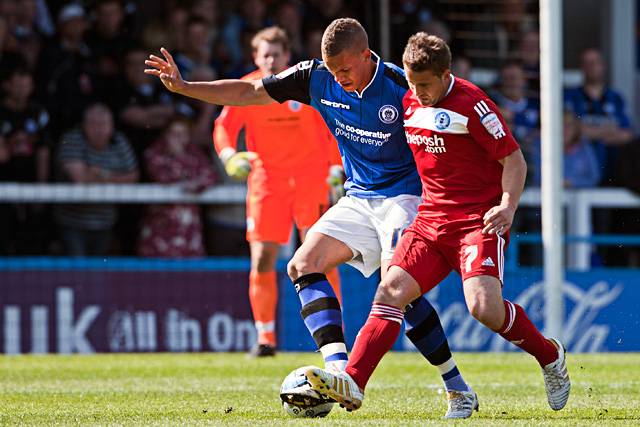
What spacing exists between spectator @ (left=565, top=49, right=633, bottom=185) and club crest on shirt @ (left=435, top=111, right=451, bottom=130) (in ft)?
29.4

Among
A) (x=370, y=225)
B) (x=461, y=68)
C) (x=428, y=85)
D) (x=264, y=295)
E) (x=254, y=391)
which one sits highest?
(x=461, y=68)

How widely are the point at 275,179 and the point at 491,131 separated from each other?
4880 mm

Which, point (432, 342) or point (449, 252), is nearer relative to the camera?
point (449, 252)

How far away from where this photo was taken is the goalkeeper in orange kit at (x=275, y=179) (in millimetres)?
11406

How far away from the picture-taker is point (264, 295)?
11.5m

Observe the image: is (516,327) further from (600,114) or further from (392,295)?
(600,114)

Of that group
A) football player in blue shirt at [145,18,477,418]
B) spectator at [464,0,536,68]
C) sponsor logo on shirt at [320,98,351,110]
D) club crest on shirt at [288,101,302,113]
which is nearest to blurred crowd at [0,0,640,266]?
spectator at [464,0,536,68]

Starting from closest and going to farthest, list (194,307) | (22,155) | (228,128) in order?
1. (228,128)
2. (194,307)
3. (22,155)

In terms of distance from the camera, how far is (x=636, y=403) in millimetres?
7719

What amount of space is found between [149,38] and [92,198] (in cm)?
246

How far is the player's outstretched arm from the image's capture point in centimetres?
748

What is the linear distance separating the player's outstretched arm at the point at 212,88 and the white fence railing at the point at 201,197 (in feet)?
20.2

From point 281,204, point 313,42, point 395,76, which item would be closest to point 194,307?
point 281,204

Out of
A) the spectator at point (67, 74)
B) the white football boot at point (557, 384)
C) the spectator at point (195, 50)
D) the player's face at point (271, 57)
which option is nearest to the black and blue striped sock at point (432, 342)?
the white football boot at point (557, 384)
